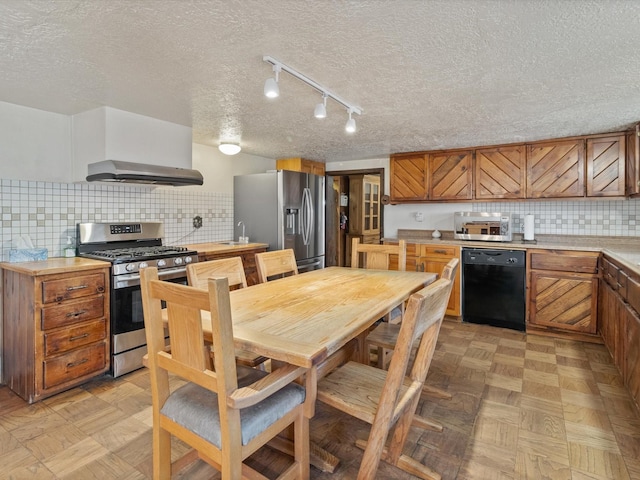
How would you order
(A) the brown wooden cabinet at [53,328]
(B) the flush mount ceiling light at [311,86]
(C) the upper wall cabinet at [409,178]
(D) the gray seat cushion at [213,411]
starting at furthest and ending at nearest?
1. (C) the upper wall cabinet at [409,178]
2. (A) the brown wooden cabinet at [53,328]
3. (B) the flush mount ceiling light at [311,86]
4. (D) the gray seat cushion at [213,411]

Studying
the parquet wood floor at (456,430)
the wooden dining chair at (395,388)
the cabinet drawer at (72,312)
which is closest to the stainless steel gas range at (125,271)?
the cabinet drawer at (72,312)

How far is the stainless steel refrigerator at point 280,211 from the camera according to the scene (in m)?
4.33

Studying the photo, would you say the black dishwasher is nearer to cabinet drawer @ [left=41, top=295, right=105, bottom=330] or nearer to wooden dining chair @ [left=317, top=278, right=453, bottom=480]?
wooden dining chair @ [left=317, top=278, right=453, bottom=480]

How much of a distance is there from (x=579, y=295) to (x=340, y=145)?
2956 millimetres

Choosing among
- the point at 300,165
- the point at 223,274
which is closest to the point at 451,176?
the point at 300,165

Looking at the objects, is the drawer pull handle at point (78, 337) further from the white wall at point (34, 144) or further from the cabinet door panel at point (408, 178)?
the cabinet door panel at point (408, 178)

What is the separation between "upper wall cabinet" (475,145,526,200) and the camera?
3.98 meters

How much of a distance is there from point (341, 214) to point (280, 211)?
2.30 metres

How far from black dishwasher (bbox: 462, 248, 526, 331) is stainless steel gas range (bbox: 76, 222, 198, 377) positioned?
9.75 ft

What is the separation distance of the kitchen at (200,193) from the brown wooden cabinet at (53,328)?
575mm

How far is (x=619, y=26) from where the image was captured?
5.21ft

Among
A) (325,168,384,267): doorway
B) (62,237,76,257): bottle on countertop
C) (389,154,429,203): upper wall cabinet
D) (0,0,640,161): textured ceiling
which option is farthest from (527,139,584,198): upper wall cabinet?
(62,237,76,257): bottle on countertop

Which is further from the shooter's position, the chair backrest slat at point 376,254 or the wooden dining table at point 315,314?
the chair backrest slat at point 376,254

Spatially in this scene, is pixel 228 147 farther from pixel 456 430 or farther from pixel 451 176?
pixel 456 430
